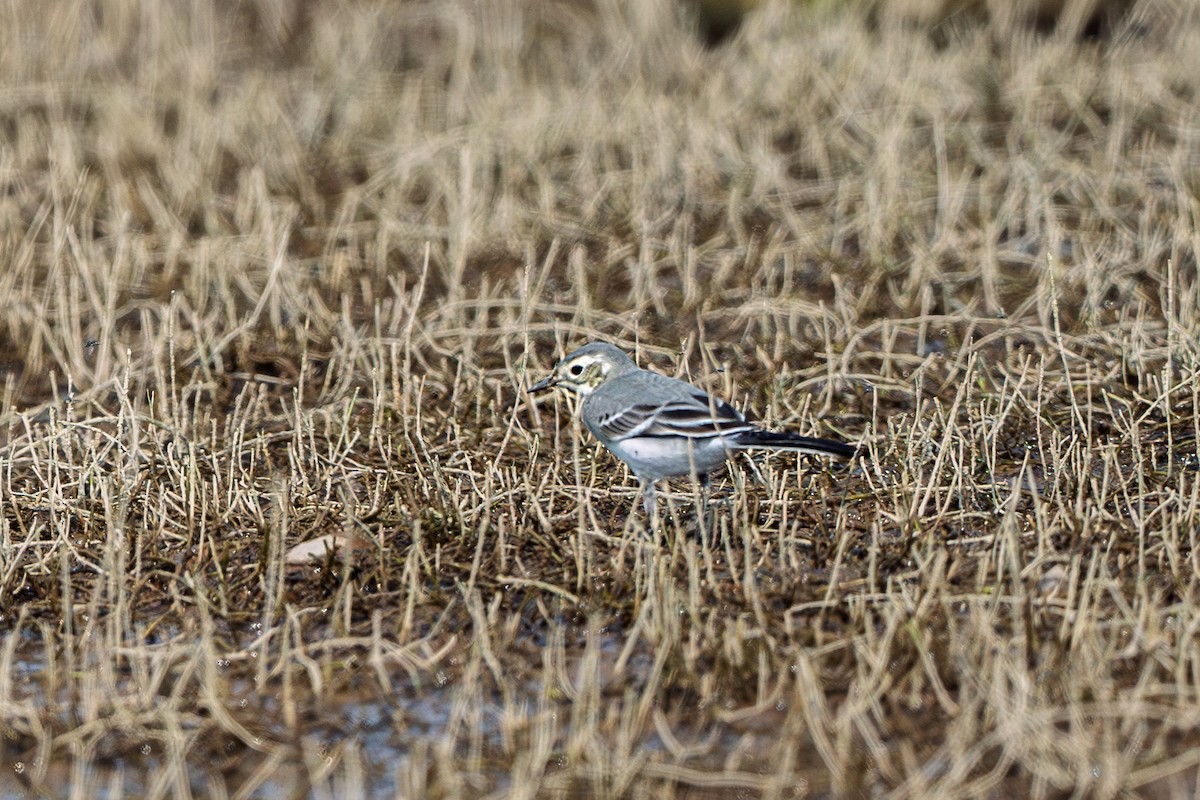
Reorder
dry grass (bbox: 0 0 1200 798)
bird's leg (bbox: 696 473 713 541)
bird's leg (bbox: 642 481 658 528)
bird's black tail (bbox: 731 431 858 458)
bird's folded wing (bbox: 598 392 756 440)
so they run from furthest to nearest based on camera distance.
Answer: bird's leg (bbox: 642 481 658 528) < bird's folded wing (bbox: 598 392 756 440) < bird's leg (bbox: 696 473 713 541) < bird's black tail (bbox: 731 431 858 458) < dry grass (bbox: 0 0 1200 798)

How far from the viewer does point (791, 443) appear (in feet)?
19.1

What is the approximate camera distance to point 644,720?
497 cm

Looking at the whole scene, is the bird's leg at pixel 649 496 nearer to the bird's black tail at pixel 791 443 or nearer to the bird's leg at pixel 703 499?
the bird's leg at pixel 703 499

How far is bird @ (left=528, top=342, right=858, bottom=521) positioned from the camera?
19.7ft

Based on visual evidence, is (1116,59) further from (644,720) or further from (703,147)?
(644,720)

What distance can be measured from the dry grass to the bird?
0.80 feet

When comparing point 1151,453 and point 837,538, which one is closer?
point 837,538

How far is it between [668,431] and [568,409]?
1.63 m

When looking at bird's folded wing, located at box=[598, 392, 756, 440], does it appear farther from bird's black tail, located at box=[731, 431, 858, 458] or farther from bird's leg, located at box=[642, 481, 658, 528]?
bird's leg, located at box=[642, 481, 658, 528]

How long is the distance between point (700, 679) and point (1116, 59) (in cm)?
860

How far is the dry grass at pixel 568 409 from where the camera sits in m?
4.95

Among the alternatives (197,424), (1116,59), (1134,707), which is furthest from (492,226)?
(1134,707)

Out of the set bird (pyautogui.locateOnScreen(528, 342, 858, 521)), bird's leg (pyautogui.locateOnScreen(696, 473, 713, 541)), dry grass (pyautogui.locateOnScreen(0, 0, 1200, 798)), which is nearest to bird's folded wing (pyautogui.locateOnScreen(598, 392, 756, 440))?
bird (pyautogui.locateOnScreen(528, 342, 858, 521))

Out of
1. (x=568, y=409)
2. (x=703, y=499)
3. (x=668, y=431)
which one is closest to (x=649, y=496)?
(x=703, y=499)
